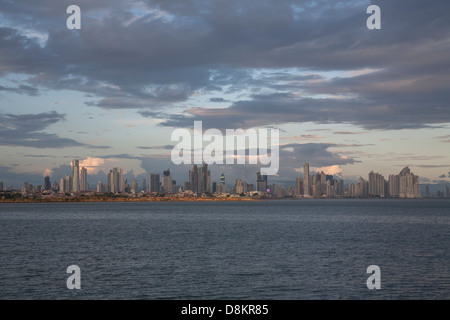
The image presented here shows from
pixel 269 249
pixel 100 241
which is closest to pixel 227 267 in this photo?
pixel 269 249

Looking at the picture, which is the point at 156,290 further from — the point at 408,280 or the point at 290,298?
the point at 408,280

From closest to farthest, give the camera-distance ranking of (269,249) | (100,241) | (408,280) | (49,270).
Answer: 1. (408,280)
2. (49,270)
3. (269,249)
4. (100,241)

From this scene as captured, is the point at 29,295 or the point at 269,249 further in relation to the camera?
the point at 269,249
